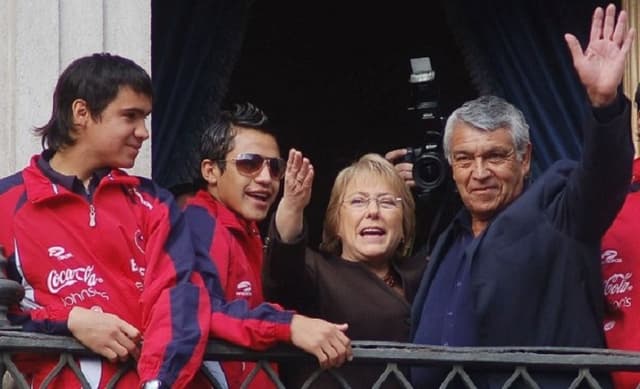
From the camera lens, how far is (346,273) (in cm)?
602

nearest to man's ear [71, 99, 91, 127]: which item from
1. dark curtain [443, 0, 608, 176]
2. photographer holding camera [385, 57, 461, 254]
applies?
photographer holding camera [385, 57, 461, 254]

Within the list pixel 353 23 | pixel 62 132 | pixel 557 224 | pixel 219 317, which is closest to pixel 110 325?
pixel 219 317

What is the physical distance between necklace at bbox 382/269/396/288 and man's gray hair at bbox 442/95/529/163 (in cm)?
45

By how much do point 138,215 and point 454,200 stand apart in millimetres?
1454

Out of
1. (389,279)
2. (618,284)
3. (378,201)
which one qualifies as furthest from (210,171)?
(618,284)

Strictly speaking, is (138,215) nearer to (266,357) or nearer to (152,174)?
(266,357)

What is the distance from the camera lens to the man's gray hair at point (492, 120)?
5812mm

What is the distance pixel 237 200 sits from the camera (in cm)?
604

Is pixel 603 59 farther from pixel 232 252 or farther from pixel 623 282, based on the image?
pixel 232 252

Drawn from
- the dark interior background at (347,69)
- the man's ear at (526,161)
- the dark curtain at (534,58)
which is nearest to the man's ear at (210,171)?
the dark interior background at (347,69)

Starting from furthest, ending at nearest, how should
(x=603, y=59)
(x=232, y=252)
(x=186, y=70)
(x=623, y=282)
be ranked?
1. (x=186, y=70)
2. (x=232, y=252)
3. (x=623, y=282)
4. (x=603, y=59)

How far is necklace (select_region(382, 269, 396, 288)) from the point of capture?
20.1 feet

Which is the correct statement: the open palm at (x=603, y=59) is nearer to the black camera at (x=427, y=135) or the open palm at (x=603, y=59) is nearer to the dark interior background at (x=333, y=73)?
the black camera at (x=427, y=135)

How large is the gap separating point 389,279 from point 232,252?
62 centimetres
